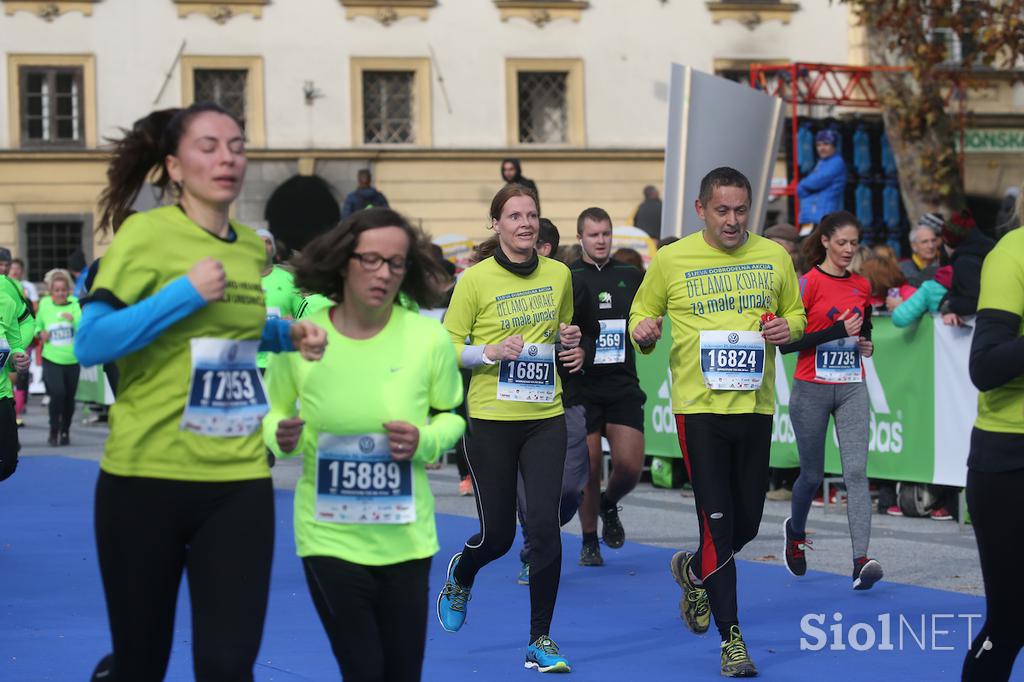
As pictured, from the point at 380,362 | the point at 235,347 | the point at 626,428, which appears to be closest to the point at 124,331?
the point at 235,347

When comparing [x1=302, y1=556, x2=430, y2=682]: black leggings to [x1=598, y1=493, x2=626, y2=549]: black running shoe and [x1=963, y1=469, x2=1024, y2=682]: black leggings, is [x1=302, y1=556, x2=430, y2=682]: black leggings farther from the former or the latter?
[x1=598, y1=493, x2=626, y2=549]: black running shoe

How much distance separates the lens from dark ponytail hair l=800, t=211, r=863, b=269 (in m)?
9.55

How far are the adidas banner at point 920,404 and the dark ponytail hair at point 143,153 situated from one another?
737 cm

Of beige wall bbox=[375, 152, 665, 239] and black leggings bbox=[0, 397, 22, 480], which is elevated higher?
beige wall bbox=[375, 152, 665, 239]

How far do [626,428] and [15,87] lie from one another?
2596 centimetres

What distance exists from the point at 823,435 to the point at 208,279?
5829 mm

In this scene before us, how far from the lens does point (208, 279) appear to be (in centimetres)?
440

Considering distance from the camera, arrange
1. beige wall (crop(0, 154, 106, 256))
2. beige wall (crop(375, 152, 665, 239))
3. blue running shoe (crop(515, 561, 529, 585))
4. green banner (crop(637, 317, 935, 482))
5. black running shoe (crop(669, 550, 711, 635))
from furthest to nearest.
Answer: beige wall (crop(375, 152, 665, 239)) → beige wall (crop(0, 154, 106, 256)) → green banner (crop(637, 317, 935, 482)) → blue running shoe (crop(515, 561, 529, 585)) → black running shoe (crop(669, 550, 711, 635))

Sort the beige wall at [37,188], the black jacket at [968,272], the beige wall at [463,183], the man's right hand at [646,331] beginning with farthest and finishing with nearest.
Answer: the beige wall at [463,183] < the beige wall at [37,188] < the black jacket at [968,272] < the man's right hand at [646,331]

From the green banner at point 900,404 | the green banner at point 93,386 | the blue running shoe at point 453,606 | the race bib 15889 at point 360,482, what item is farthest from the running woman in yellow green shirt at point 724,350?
the green banner at point 93,386

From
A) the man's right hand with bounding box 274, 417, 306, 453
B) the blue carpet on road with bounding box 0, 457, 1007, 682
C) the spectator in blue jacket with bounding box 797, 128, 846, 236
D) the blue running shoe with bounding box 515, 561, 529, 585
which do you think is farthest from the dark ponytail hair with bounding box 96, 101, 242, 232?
the spectator in blue jacket with bounding box 797, 128, 846, 236

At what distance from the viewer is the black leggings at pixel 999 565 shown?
494cm

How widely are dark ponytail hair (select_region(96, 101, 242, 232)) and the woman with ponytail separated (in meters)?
0.10

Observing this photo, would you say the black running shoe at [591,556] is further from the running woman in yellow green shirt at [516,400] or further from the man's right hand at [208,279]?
the man's right hand at [208,279]
